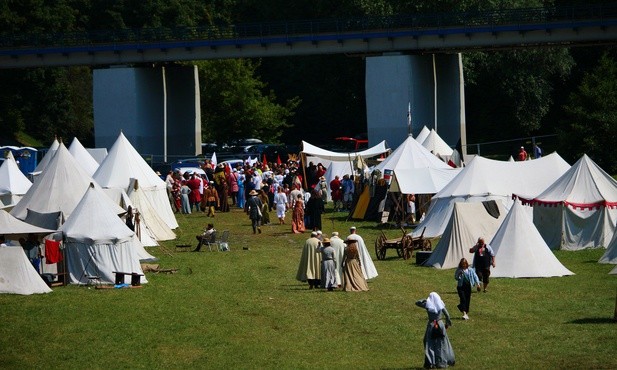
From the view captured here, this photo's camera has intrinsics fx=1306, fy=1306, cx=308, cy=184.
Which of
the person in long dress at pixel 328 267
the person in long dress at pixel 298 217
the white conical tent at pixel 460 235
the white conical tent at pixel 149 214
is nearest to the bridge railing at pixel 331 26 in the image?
the person in long dress at pixel 298 217

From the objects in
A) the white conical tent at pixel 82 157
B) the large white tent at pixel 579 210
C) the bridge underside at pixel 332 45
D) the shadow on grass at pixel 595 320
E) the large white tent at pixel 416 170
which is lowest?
the shadow on grass at pixel 595 320

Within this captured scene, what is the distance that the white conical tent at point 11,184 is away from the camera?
1912 inches

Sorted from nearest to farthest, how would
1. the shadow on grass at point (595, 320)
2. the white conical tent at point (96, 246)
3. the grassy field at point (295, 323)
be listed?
the grassy field at point (295, 323)
the shadow on grass at point (595, 320)
the white conical tent at point (96, 246)

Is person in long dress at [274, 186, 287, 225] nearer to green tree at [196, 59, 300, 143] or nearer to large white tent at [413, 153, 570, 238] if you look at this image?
large white tent at [413, 153, 570, 238]

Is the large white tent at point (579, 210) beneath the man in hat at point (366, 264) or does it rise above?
above

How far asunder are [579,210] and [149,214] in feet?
48.1

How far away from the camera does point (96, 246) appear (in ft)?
107

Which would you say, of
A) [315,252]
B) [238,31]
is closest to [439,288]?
[315,252]

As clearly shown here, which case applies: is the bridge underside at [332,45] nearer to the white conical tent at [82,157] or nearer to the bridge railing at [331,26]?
the bridge railing at [331,26]

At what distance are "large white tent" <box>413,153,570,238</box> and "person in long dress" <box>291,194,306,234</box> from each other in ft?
15.5

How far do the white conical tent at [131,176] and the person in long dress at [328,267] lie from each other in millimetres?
15828

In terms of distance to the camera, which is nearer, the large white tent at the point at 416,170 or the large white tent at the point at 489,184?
the large white tent at the point at 489,184

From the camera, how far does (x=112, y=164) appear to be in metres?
46.2

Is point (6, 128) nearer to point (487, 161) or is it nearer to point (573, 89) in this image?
point (573, 89)
